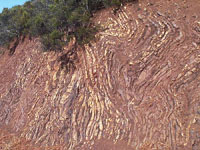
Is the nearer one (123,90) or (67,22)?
(123,90)

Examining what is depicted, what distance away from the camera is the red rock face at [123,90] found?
752cm

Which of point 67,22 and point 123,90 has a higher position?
point 67,22

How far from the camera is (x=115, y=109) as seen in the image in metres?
8.84

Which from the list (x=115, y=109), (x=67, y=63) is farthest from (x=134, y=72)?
(x=67, y=63)

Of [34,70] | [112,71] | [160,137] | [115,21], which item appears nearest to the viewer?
[160,137]

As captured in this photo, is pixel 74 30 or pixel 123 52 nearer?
pixel 123 52

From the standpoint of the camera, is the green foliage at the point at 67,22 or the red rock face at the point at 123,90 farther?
the green foliage at the point at 67,22

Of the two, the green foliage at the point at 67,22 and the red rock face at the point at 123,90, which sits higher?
the green foliage at the point at 67,22

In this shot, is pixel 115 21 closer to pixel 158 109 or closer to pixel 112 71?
pixel 112 71

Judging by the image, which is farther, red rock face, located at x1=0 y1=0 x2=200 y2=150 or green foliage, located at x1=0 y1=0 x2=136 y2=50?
green foliage, located at x1=0 y1=0 x2=136 y2=50

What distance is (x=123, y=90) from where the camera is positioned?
9023mm

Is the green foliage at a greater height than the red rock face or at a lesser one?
greater

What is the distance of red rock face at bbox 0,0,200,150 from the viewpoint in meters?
7.52

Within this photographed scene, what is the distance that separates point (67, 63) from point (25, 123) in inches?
135
